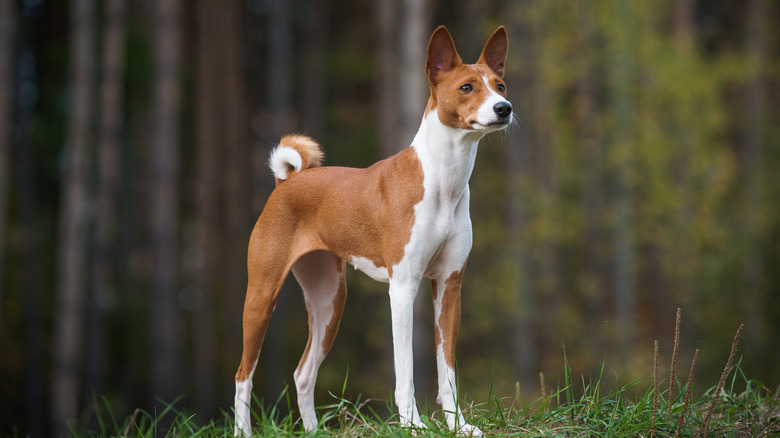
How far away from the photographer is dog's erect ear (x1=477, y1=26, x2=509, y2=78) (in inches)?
166

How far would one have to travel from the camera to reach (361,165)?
1973 centimetres

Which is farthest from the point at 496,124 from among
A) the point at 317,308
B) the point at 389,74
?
the point at 389,74

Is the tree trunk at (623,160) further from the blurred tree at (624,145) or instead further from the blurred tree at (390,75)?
the blurred tree at (390,75)

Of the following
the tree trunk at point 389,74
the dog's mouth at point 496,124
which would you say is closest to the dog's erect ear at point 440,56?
the dog's mouth at point 496,124

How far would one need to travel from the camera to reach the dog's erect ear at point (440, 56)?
3959mm

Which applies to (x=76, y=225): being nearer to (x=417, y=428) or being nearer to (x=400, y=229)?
(x=400, y=229)

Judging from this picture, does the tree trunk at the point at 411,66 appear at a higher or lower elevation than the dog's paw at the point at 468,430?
higher

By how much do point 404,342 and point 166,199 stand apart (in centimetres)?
966

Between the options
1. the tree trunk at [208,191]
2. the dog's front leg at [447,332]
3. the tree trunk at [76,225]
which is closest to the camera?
the dog's front leg at [447,332]

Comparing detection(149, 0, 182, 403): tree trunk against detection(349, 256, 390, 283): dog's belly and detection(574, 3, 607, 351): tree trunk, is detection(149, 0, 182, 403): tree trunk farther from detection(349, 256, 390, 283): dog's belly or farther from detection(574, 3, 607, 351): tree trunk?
detection(349, 256, 390, 283): dog's belly

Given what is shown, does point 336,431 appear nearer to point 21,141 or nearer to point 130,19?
point 21,141

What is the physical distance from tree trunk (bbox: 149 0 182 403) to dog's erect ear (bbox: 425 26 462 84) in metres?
9.40

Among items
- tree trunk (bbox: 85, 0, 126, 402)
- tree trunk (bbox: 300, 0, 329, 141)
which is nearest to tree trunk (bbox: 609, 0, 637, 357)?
tree trunk (bbox: 300, 0, 329, 141)

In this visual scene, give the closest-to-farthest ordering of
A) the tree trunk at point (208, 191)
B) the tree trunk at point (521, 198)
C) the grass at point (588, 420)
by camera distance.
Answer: the grass at point (588, 420) < the tree trunk at point (521, 198) < the tree trunk at point (208, 191)
